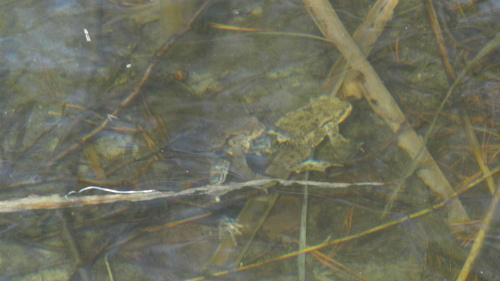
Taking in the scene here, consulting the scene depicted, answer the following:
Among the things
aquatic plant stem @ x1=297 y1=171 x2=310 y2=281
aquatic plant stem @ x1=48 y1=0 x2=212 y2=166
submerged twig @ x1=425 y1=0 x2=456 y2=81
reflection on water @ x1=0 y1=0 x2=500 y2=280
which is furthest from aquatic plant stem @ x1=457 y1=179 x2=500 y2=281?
aquatic plant stem @ x1=48 y1=0 x2=212 y2=166

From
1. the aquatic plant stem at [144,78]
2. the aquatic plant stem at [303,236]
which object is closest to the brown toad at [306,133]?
the aquatic plant stem at [303,236]

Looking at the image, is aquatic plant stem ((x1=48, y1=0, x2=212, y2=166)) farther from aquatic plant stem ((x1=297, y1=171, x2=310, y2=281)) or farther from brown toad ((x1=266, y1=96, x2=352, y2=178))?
aquatic plant stem ((x1=297, y1=171, x2=310, y2=281))

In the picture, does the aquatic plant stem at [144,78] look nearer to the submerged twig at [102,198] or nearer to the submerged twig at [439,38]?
the submerged twig at [102,198]

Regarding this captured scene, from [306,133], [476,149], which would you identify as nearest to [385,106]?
[306,133]

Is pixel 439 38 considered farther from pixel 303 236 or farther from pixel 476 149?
pixel 303 236

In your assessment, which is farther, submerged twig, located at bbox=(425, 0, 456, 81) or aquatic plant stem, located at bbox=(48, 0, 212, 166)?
submerged twig, located at bbox=(425, 0, 456, 81)

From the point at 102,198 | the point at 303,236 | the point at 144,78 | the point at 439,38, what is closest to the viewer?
the point at 102,198
